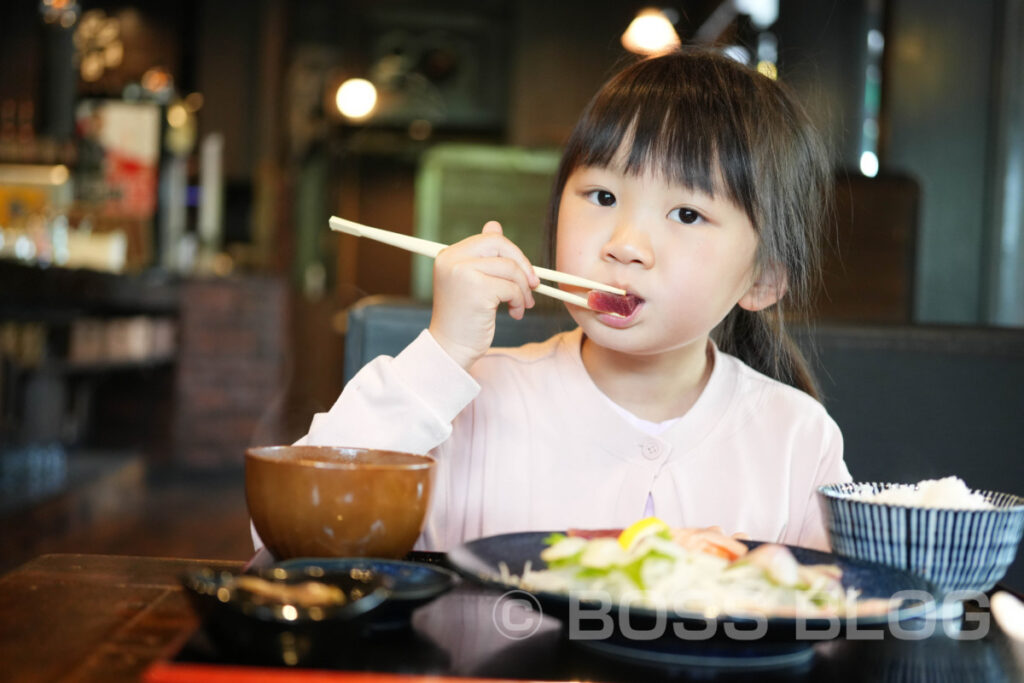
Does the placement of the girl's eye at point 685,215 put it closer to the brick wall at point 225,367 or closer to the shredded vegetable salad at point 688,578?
the shredded vegetable salad at point 688,578

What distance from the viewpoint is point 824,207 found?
1335 mm

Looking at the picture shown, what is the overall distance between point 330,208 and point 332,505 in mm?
8963

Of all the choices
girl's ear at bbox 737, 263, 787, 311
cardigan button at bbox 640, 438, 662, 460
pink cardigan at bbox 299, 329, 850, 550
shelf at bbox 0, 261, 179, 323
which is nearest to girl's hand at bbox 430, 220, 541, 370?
pink cardigan at bbox 299, 329, 850, 550

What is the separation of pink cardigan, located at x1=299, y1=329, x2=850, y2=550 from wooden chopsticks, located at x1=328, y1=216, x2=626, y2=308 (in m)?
0.18

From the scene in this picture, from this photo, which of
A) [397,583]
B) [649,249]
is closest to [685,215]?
[649,249]

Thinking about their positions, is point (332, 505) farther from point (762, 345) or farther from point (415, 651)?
point (762, 345)

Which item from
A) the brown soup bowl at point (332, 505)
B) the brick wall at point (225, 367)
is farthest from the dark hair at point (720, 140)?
the brick wall at point (225, 367)

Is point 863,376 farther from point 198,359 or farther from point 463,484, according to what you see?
point 198,359

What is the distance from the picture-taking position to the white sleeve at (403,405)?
2.97 ft

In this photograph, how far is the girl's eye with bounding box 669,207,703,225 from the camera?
1011 mm

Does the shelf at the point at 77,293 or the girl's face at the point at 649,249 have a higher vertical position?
the girl's face at the point at 649,249

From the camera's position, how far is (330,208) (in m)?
9.41

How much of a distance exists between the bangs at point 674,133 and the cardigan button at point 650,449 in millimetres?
250

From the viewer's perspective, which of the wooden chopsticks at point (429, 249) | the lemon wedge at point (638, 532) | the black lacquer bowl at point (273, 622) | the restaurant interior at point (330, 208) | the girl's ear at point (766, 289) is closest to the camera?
the black lacquer bowl at point (273, 622)
